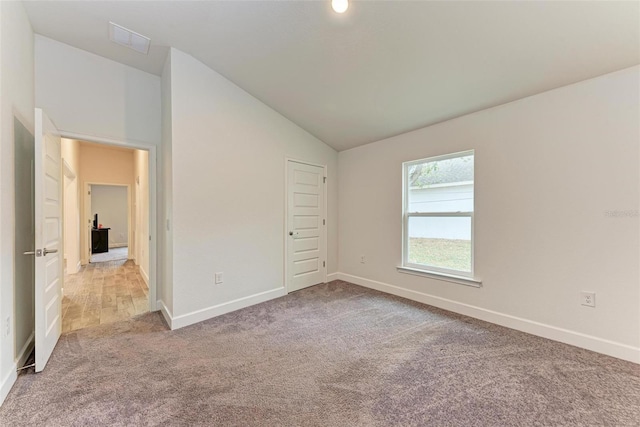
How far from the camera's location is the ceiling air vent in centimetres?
242

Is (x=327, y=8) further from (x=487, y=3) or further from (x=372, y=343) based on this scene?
(x=372, y=343)

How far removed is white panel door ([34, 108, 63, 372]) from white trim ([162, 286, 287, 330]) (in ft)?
2.99

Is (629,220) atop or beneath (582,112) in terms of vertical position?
beneath

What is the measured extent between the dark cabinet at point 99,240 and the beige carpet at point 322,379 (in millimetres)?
6490

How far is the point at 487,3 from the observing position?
1801 mm

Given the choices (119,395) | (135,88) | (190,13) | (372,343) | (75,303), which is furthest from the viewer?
(75,303)

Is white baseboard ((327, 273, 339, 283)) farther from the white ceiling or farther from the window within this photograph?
the white ceiling

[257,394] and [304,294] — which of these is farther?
[304,294]

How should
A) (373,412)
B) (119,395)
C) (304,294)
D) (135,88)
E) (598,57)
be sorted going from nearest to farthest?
(373,412), (119,395), (598,57), (135,88), (304,294)

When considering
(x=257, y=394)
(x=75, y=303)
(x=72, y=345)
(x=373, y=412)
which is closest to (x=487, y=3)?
(x=373, y=412)

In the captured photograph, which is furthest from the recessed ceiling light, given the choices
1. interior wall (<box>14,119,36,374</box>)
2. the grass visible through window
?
the grass visible through window

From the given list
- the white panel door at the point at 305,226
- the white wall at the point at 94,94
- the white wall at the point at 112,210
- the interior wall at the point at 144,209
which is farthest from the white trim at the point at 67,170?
the white wall at the point at 112,210

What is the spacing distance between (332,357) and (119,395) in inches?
57.8

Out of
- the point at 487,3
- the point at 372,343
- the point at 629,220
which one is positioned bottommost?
the point at 372,343
